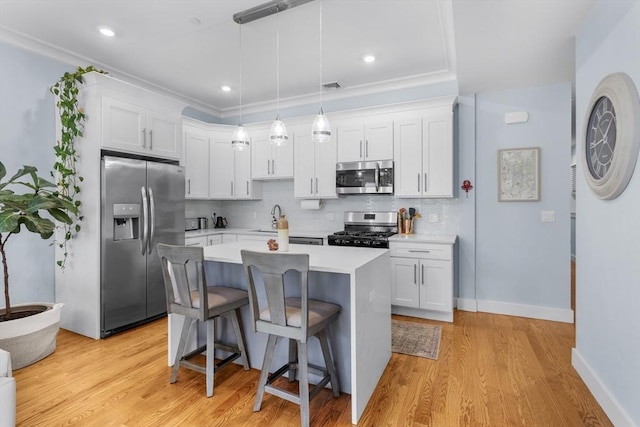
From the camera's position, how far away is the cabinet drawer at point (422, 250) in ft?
11.8

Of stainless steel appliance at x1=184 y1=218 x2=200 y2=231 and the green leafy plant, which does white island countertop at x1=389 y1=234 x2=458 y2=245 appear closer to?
stainless steel appliance at x1=184 y1=218 x2=200 y2=231

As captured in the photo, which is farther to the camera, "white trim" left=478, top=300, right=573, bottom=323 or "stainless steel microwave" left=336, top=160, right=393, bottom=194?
"stainless steel microwave" left=336, top=160, right=393, bottom=194

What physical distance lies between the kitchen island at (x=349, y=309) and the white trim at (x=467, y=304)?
178 centimetres

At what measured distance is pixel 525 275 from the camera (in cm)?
382

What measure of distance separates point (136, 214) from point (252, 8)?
2319 mm

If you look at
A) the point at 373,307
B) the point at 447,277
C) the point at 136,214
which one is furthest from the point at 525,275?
the point at 136,214

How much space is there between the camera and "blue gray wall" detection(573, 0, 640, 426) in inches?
69.7

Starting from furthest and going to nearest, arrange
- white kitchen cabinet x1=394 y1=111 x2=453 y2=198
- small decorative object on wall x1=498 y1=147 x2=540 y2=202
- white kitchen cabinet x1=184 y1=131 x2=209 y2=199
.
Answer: white kitchen cabinet x1=184 y1=131 x2=209 y2=199 < white kitchen cabinet x1=394 y1=111 x2=453 y2=198 < small decorative object on wall x1=498 y1=147 x2=540 y2=202

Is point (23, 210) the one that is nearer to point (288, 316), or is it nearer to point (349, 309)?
point (288, 316)

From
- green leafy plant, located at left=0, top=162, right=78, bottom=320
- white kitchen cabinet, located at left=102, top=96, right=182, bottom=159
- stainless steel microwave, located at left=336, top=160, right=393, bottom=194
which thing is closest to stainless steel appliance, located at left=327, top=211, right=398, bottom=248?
stainless steel microwave, located at left=336, top=160, right=393, bottom=194

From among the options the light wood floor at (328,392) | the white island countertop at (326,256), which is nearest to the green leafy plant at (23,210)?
the light wood floor at (328,392)

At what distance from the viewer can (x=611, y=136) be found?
200cm

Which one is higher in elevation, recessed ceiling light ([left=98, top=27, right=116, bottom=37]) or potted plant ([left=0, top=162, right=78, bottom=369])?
recessed ceiling light ([left=98, top=27, right=116, bottom=37])

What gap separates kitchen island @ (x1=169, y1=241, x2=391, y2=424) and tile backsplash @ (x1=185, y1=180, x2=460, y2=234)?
1.90 meters
